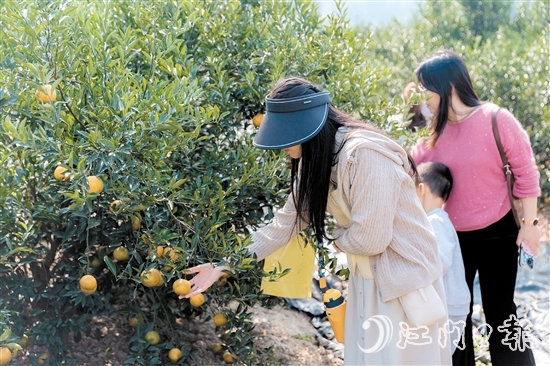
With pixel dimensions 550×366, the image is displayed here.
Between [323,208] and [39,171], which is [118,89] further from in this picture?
[323,208]

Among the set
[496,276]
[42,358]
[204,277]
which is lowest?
[42,358]

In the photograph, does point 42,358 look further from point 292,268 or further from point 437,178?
point 437,178

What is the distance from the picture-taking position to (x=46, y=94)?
7.08 feet

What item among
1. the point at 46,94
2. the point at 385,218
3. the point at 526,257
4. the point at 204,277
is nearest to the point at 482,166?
the point at 526,257

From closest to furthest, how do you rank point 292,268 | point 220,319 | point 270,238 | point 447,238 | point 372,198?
point 372,198, point 270,238, point 292,268, point 220,319, point 447,238

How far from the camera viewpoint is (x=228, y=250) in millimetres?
2365

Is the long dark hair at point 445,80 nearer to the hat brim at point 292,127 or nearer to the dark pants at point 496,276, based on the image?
the dark pants at point 496,276

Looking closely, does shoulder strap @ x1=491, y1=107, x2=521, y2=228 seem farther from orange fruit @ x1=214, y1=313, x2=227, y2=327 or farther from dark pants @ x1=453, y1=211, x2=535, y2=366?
orange fruit @ x1=214, y1=313, x2=227, y2=327

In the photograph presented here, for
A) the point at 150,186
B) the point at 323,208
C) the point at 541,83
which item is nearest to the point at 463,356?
the point at 323,208

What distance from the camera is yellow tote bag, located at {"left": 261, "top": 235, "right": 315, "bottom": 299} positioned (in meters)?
2.55

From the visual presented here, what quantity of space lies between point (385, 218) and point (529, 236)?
4.22 feet

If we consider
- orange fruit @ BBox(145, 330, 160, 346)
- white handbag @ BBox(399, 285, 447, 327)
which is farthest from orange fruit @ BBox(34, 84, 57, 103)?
white handbag @ BBox(399, 285, 447, 327)

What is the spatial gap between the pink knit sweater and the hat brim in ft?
3.99

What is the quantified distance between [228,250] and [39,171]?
2.93 feet
